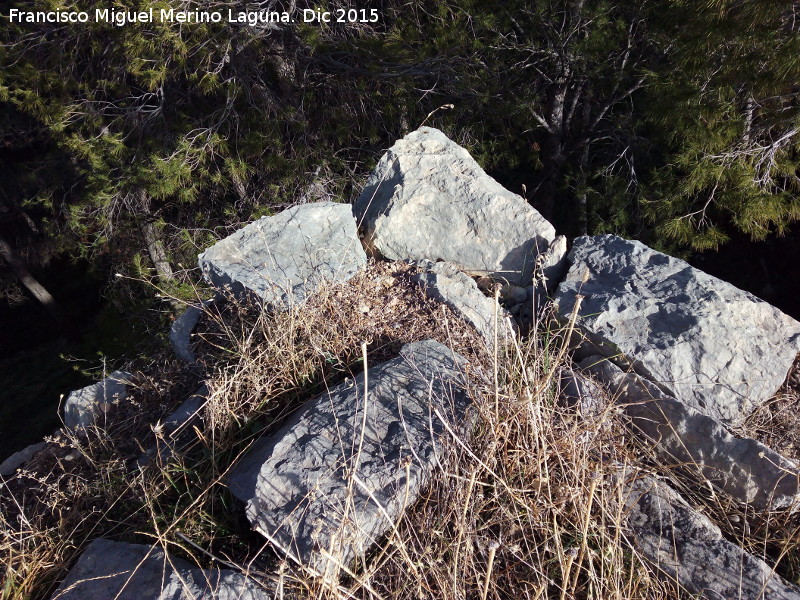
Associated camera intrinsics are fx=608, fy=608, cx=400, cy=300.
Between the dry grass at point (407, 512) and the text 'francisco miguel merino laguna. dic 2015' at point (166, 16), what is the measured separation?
3.32 meters

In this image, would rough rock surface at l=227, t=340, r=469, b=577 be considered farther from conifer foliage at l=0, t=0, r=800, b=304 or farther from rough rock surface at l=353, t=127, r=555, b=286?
conifer foliage at l=0, t=0, r=800, b=304

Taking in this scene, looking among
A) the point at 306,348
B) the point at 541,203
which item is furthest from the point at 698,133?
the point at 306,348

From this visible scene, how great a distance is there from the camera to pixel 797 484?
192 cm

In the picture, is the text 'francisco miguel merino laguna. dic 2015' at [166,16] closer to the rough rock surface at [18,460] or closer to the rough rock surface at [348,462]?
the rough rock surface at [18,460]

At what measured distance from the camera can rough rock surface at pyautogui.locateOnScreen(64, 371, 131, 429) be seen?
9.19ft

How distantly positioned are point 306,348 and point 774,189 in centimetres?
370

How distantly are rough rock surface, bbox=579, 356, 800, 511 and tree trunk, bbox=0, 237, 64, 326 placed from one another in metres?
10.2

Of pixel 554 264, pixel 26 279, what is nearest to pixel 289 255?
pixel 554 264

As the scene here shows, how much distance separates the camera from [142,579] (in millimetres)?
1763

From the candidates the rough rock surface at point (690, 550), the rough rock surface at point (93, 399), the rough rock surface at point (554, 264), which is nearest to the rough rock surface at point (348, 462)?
the rough rock surface at point (690, 550)

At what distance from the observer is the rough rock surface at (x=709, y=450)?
6.42 feet

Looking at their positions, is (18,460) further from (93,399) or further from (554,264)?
(554,264)

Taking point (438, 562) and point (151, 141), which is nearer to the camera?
point (438, 562)

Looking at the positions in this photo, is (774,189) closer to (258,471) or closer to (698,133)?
(698,133)
